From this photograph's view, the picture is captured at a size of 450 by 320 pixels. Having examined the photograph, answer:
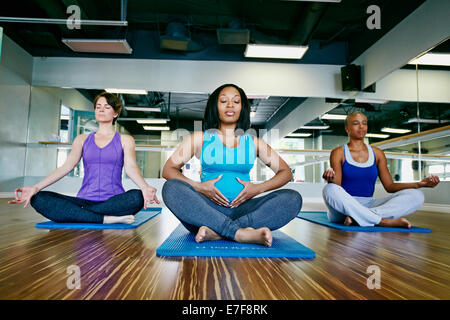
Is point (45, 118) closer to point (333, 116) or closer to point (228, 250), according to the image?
point (333, 116)

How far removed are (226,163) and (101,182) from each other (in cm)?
95

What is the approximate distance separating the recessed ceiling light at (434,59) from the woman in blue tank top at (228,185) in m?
3.24

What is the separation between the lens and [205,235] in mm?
1312

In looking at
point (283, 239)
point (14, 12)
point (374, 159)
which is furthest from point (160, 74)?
point (283, 239)

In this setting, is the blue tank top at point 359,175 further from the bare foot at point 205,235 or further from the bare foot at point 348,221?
the bare foot at point 205,235

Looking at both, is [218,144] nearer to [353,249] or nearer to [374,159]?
[353,249]

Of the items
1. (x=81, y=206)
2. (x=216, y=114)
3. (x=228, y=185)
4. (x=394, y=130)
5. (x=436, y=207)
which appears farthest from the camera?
(x=394, y=130)

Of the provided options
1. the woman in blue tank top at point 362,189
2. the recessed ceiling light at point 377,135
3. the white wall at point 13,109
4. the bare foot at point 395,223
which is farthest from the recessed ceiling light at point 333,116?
the white wall at point 13,109

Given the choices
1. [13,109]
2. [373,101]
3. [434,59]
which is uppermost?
[434,59]

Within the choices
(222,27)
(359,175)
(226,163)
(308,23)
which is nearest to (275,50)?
(308,23)

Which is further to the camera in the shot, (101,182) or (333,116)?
(333,116)

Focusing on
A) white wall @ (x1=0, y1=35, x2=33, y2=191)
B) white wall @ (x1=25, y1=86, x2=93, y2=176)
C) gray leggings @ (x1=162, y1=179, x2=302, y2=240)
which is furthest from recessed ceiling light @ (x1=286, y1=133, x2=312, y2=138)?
white wall @ (x1=0, y1=35, x2=33, y2=191)

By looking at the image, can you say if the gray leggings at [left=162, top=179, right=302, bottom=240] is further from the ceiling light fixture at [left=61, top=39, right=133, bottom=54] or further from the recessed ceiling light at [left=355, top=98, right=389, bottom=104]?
the recessed ceiling light at [left=355, top=98, right=389, bottom=104]

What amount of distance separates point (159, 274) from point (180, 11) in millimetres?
4712
